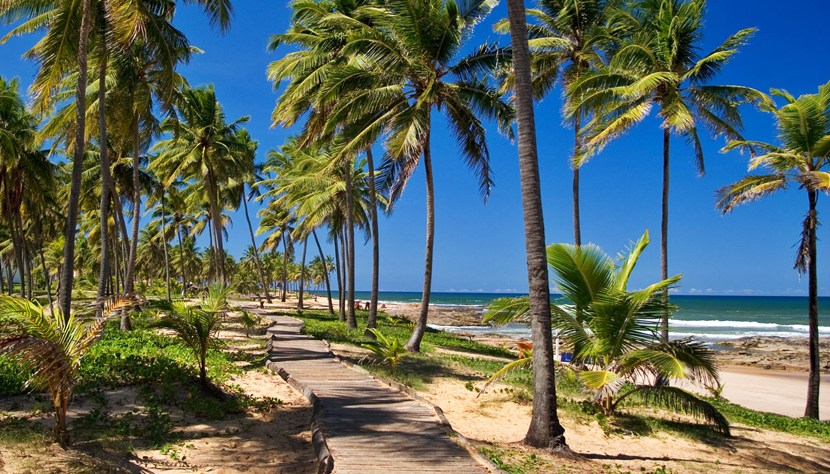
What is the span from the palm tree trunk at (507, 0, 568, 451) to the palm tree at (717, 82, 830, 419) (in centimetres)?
790

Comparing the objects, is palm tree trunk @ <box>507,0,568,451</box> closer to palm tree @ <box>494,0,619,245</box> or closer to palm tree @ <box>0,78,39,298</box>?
palm tree @ <box>494,0,619,245</box>

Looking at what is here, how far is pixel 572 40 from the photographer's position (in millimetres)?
15352

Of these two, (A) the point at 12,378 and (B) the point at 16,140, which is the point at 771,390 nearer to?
(A) the point at 12,378

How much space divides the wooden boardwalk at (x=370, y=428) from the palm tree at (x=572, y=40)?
8.27m

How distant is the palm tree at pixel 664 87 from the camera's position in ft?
41.2

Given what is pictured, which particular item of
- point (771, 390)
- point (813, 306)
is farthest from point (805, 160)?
point (771, 390)

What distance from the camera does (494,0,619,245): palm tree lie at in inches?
573

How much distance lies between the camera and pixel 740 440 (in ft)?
28.1

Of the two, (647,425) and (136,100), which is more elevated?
(136,100)

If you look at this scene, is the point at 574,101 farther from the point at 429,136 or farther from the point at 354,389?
the point at 354,389

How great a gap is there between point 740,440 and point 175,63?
15.1m

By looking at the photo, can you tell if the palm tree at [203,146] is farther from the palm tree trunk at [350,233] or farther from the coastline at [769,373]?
the coastline at [769,373]

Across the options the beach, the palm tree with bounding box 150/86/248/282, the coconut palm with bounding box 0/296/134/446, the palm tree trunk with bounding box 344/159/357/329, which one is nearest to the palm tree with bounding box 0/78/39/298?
the palm tree with bounding box 150/86/248/282

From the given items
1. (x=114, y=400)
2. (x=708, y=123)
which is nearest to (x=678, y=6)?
(x=708, y=123)
